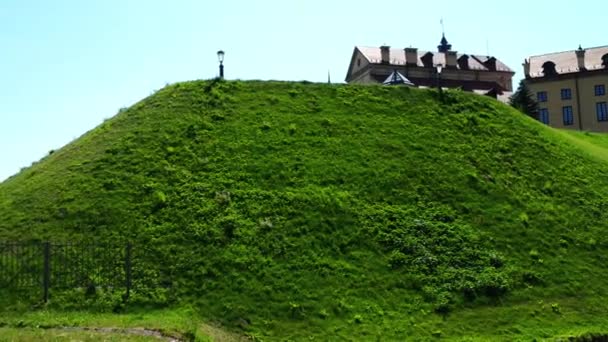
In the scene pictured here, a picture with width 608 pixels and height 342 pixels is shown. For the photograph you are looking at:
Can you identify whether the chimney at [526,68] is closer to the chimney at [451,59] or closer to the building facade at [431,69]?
the building facade at [431,69]

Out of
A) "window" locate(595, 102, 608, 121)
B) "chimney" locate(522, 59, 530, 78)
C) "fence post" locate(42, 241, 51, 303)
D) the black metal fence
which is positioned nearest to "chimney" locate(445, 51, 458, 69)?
"chimney" locate(522, 59, 530, 78)

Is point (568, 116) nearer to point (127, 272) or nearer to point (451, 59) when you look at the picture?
point (451, 59)

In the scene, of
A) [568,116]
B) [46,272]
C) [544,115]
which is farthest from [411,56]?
[46,272]

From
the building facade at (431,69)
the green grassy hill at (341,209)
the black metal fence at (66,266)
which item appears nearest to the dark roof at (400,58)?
the building facade at (431,69)

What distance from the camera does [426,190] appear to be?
21.3 m

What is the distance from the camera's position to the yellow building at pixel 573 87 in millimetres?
60844

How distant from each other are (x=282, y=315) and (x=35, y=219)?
886 cm

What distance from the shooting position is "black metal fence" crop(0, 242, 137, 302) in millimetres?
16000

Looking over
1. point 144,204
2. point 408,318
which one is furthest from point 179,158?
point 408,318

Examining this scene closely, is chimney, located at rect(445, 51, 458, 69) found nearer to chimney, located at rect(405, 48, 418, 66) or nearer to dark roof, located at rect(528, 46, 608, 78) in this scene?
chimney, located at rect(405, 48, 418, 66)

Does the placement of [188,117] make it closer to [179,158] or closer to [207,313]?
[179,158]

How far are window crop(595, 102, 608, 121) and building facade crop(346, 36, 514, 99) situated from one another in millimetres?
9073

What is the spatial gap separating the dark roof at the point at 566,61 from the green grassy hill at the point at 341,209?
39744 millimetres

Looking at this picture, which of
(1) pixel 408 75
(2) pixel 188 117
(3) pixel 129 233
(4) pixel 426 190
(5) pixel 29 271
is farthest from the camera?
(1) pixel 408 75
